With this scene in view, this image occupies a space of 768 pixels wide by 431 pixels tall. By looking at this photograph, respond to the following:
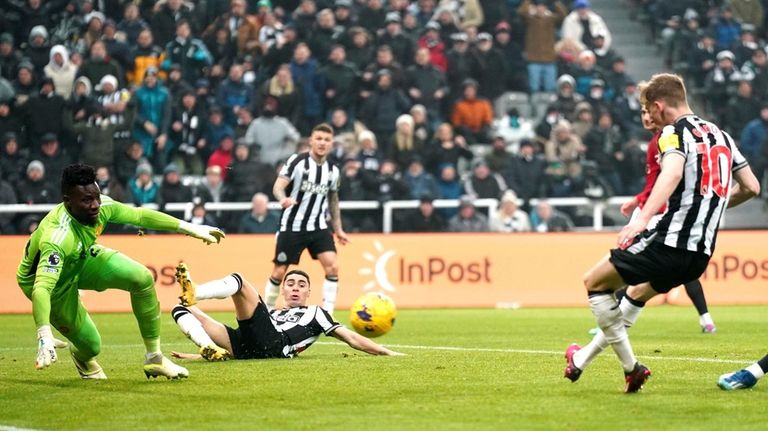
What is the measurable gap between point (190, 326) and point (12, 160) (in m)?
13.9

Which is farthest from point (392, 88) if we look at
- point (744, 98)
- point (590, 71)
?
point (744, 98)

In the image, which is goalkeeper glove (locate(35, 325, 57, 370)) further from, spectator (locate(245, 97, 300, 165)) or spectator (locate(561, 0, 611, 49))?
spectator (locate(561, 0, 611, 49))

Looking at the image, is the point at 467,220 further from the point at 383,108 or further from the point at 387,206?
the point at 383,108

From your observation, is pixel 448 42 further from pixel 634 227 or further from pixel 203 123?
pixel 634 227

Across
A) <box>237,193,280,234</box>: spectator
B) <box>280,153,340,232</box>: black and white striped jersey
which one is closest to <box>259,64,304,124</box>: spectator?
<box>237,193,280,234</box>: spectator

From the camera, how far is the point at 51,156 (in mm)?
24266

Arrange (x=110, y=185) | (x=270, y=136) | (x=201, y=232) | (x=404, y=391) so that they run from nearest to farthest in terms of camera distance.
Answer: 1. (x=404, y=391)
2. (x=201, y=232)
3. (x=110, y=185)
4. (x=270, y=136)

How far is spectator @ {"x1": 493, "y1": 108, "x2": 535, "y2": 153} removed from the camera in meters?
27.1

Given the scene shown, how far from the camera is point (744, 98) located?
27.5 m

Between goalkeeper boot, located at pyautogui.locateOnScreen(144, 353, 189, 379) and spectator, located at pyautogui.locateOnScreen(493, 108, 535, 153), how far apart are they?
17416 millimetres

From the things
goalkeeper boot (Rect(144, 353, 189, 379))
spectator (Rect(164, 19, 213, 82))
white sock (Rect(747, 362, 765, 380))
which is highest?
spectator (Rect(164, 19, 213, 82))

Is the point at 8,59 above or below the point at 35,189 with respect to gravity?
above

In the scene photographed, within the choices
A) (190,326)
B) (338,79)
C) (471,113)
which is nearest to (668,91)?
(190,326)

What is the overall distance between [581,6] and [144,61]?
9519 mm
